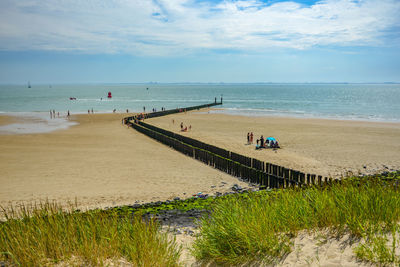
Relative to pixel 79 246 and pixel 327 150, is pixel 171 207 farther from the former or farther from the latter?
pixel 327 150

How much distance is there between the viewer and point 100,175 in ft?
51.5

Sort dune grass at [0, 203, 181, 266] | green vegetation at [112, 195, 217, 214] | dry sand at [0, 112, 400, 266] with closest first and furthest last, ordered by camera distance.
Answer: dune grass at [0, 203, 181, 266] < green vegetation at [112, 195, 217, 214] < dry sand at [0, 112, 400, 266]

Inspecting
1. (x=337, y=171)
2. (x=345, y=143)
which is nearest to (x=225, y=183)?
(x=337, y=171)

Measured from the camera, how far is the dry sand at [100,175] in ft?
41.3

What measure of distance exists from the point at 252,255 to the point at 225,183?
9297 mm

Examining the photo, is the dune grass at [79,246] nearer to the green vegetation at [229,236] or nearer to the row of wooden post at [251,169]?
the green vegetation at [229,236]

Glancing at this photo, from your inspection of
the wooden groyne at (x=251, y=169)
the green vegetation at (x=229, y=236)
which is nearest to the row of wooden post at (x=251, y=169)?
the wooden groyne at (x=251, y=169)

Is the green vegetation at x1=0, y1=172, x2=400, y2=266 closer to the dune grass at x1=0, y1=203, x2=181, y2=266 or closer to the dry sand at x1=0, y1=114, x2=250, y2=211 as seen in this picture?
the dune grass at x1=0, y1=203, x2=181, y2=266

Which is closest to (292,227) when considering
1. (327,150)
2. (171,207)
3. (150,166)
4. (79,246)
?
(79,246)

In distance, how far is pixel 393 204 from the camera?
5598mm

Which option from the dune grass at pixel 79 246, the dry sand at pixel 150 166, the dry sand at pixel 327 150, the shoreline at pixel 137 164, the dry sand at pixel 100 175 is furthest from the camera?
the dry sand at pixel 327 150

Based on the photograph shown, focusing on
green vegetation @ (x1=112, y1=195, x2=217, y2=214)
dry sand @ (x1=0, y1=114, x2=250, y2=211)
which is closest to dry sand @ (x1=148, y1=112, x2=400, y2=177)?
dry sand @ (x1=0, y1=114, x2=250, y2=211)

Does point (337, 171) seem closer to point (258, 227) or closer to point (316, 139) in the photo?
point (316, 139)

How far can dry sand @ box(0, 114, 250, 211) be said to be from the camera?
41.3 feet
